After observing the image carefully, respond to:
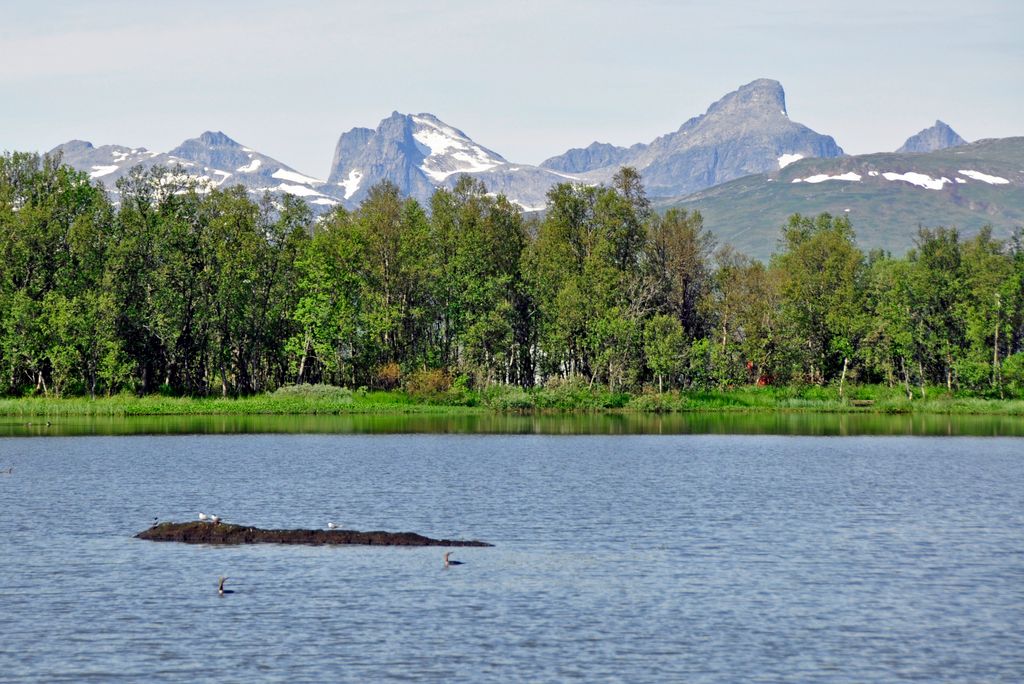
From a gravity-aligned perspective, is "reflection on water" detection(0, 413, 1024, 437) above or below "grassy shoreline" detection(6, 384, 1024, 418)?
below

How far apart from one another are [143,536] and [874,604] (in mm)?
24491

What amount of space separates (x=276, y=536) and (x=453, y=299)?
82.2 meters

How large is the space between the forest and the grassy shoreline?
2264mm

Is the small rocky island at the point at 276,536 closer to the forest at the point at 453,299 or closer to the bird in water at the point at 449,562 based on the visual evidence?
the bird in water at the point at 449,562

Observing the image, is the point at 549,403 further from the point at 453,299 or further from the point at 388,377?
the point at 388,377

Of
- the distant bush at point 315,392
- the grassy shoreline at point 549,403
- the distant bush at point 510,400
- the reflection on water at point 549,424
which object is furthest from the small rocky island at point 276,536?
the distant bush at point 510,400

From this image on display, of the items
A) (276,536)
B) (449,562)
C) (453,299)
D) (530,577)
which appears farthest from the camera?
(453,299)

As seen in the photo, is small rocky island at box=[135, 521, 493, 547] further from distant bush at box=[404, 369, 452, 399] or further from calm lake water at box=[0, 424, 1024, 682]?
distant bush at box=[404, 369, 452, 399]

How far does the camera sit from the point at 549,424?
101250 mm

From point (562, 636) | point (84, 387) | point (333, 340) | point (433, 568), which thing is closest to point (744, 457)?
point (433, 568)

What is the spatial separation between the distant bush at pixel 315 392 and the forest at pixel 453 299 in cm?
341

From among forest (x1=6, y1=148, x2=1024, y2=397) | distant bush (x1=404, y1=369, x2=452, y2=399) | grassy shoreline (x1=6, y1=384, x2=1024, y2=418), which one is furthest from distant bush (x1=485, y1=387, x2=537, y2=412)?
distant bush (x1=404, y1=369, x2=452, y2=399)

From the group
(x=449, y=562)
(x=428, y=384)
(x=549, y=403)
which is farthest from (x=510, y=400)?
(x=449, y=562)

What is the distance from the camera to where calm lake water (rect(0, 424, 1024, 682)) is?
1093 inches
